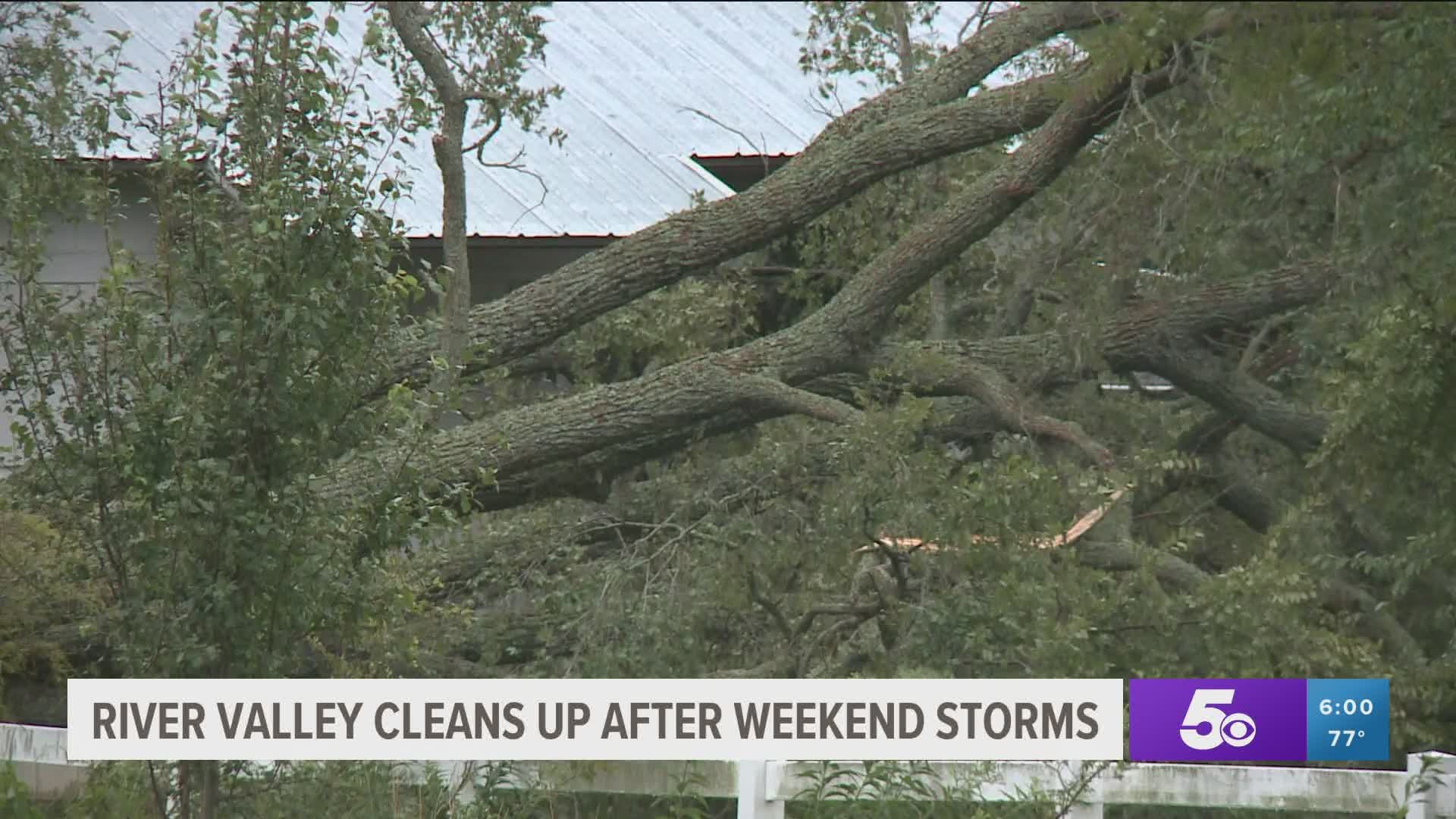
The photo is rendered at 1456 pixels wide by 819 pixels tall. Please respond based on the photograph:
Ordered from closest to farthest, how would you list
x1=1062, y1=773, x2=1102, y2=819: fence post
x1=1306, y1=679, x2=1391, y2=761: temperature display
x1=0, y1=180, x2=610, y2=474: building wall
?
1. x1=1062, y1=773, x2=1102, y2=819: fence post
2. x1=1306, y1=679, x2=1391, y2=761: temperature display
3. x1=0, y1=180, x2=610, y2=474: building wall

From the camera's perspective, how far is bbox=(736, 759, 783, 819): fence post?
611 centimetres

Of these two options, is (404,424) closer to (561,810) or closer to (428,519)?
(428,519)

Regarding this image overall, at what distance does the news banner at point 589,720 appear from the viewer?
570 centimetres

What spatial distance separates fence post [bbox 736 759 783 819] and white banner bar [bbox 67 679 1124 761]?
80 mm

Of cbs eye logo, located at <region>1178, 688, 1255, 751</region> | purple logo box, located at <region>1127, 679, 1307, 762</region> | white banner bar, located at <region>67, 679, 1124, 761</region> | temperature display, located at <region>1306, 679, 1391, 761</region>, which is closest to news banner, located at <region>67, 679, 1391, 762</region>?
white banner bar, located at <region>67, 679, 1124, 761</region>

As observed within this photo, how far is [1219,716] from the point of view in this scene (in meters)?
8.08

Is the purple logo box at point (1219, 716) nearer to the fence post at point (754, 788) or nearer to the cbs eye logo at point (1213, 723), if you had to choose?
the cbs eye logo at point (1213, 723)

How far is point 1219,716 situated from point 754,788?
9.60 feet

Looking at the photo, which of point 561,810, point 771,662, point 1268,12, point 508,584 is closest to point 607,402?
point 508,584

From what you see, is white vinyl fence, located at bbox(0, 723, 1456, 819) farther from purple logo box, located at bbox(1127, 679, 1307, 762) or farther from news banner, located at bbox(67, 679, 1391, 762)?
purple logo box, located at bbox(1127, 679, 1307, 762)

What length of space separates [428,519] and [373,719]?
73 centimetres

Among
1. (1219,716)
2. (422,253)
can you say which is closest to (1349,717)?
(1219,716)

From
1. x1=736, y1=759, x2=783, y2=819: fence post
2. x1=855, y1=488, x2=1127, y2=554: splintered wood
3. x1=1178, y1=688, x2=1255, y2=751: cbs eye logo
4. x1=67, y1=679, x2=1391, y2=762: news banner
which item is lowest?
x1=736, y1=759, x2=783, y2=819: fence post

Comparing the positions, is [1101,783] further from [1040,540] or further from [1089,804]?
[1040,540]
